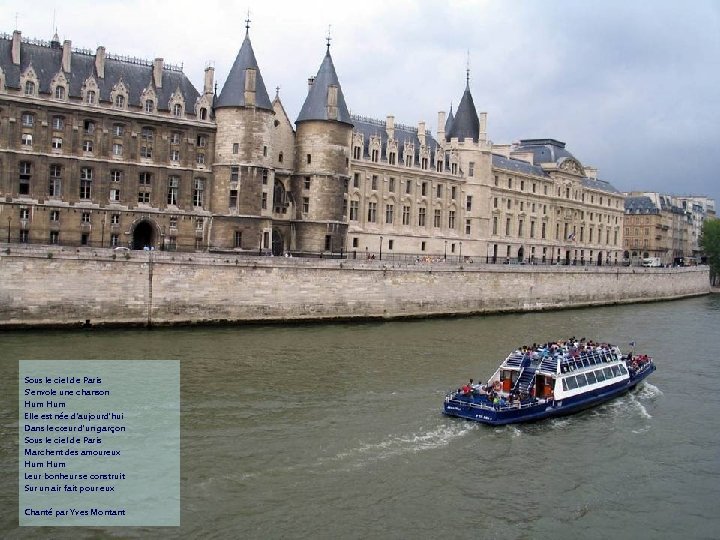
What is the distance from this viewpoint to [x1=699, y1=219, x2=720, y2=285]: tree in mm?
116750

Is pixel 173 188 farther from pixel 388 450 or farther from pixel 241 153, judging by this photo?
pixel 388 450

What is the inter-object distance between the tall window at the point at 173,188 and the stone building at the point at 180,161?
68 mm

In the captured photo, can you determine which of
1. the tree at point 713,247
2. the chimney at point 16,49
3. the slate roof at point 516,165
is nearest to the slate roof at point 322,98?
the chimney at point 16,49

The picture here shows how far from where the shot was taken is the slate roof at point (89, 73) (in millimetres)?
50906

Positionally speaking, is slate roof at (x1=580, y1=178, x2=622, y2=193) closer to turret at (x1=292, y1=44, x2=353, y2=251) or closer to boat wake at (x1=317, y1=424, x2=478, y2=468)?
turret at (x1=292, y1=44, x2=353, y2=251)

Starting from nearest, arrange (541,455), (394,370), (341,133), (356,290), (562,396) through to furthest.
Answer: (541,455), (562,396), (394,370), (356,290), (341,133)

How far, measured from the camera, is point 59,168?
169 ft

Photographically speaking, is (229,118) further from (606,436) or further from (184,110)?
(606,436)

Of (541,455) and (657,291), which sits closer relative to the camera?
(541,455)

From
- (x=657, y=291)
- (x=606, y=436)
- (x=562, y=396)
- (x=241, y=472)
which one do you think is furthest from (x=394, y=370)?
(x=657, y=291)

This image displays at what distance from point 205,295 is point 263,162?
1255 centimetres

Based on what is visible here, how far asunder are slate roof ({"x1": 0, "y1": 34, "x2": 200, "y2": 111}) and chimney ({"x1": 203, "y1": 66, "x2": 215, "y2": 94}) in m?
1.02

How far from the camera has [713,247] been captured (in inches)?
4614

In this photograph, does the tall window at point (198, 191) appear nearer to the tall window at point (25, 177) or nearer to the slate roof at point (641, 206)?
the tall window at point (25, 177)
